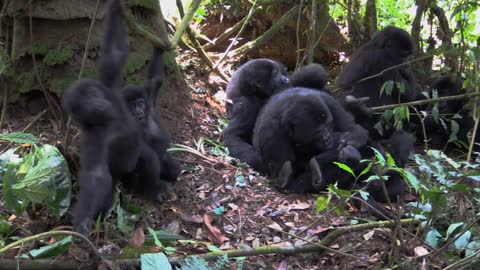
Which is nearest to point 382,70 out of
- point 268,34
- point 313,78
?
point 313,78

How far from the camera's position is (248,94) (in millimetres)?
6898

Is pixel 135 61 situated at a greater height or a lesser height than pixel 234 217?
greater

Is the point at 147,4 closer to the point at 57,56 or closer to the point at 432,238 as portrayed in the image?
the point at 57,56

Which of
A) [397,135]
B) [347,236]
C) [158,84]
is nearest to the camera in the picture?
[347,236]

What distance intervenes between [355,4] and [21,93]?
15.7 ft

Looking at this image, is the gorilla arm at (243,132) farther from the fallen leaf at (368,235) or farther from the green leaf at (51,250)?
the green leaf at (51,250)

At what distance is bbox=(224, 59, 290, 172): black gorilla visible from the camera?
6.46m

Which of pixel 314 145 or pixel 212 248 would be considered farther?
pixel 314 145

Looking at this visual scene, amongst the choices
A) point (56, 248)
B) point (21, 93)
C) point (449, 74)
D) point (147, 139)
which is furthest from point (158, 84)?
point (449, 74)

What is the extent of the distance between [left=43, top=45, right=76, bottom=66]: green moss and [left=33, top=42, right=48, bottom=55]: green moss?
5 centimetres

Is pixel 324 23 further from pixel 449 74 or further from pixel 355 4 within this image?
pixel 449 74

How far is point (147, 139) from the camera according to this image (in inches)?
195

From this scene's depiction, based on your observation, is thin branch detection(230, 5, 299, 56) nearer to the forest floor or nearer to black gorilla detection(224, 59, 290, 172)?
black gorilla detection(224, 59, 290, 172)

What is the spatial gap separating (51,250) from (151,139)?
1530 mm
